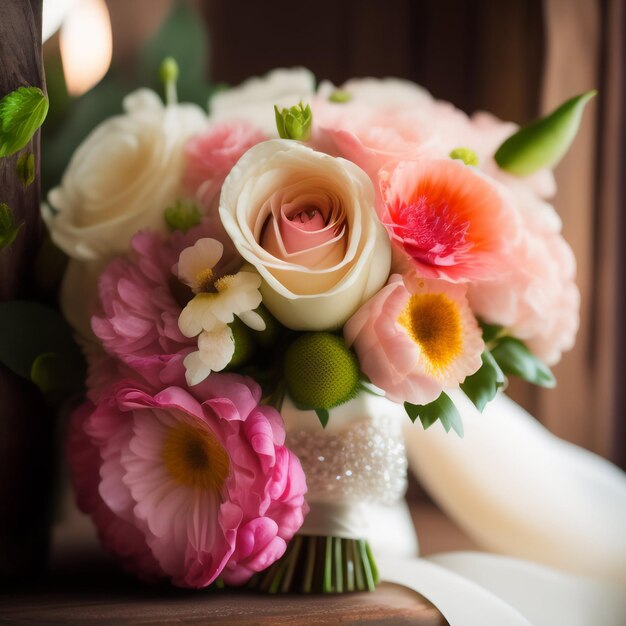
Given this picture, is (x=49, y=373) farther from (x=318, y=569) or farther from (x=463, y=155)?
(x=463, y=155)

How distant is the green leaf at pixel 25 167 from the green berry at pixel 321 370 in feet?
0.83

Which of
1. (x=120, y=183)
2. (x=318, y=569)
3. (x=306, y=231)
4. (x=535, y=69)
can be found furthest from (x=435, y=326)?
(x=535, y=69)

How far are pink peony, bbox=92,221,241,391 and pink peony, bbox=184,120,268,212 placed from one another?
4 centimetres

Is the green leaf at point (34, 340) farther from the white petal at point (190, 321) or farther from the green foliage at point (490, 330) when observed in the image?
the green foliage at point (490, 330)

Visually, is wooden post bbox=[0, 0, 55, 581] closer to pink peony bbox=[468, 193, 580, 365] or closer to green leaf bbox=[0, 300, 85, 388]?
green leaf bbox=[0, 300, 85, 388]

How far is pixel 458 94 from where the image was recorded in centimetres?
110

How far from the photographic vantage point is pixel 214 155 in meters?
0.60

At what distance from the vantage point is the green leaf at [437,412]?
0.53m

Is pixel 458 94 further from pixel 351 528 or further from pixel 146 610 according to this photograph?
pixel 146 610

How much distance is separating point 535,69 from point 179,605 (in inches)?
33.2

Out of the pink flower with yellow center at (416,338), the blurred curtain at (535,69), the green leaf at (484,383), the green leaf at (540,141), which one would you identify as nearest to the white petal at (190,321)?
the pink flower with yellow center at (416,338)

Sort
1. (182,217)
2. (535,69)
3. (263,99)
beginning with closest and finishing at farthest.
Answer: (182,217), (263,99), (535,69)

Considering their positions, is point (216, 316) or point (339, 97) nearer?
point (216, 316)

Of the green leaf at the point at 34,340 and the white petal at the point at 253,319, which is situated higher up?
the white petal at the point at 253,319
